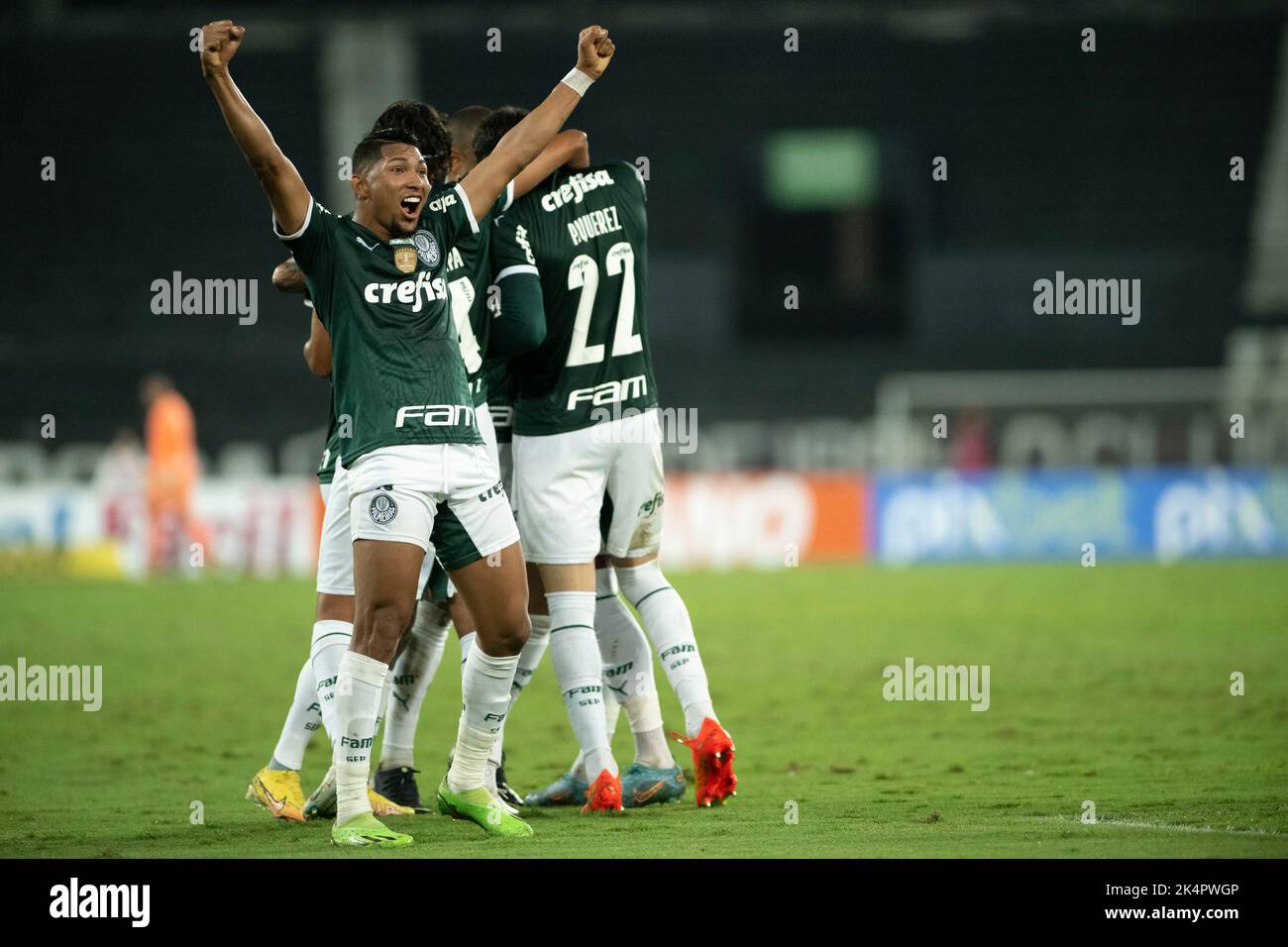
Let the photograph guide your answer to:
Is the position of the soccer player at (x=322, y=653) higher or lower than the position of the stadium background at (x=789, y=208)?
lower

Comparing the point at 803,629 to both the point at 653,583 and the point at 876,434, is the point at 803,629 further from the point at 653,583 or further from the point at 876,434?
the point at 876,434

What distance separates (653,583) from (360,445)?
1737mm

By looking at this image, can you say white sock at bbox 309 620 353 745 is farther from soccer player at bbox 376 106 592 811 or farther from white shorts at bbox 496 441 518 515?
white shorts at bbox 496 441 518 515

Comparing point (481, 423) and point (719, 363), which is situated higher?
point (719, 363)

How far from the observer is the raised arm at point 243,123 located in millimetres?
5109

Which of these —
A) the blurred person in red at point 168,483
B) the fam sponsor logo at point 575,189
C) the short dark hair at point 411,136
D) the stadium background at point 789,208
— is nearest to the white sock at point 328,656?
the short dark hair at point 411,136

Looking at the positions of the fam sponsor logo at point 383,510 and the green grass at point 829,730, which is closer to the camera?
the fam sponsor logo at point 383,510

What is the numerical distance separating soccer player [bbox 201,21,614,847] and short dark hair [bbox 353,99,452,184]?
14mm

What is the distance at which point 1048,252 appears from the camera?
27.0 m

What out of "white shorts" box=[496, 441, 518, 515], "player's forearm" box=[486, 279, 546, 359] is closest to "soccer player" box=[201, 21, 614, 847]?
"player's forearm" box=[486, 279, 546, 359]

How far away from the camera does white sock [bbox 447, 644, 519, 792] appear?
582 centimetres

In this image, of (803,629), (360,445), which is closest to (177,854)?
(360,445)

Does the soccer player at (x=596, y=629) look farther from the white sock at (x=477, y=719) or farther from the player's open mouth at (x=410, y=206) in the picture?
the player's open mouth at (x=410, y=206)

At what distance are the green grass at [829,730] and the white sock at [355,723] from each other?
21 cm
